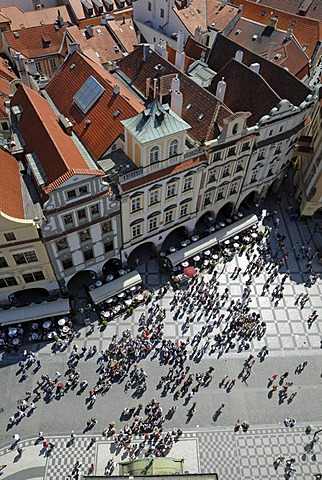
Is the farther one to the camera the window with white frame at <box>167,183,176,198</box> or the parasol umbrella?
the parasol umbrella

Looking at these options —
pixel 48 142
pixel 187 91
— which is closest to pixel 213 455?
pixel 48 142

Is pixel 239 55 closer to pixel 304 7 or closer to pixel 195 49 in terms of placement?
pixel 195 49

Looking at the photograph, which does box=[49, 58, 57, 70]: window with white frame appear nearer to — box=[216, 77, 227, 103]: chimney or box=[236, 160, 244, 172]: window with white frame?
box=[216, 77, 227, 103]: chimney

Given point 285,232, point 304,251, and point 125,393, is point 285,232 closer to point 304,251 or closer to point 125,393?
point 304,251

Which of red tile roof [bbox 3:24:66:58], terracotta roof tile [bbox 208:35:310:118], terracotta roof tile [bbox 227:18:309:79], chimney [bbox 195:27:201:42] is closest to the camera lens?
terracotta roof tile [bbox 208:35:310:118]

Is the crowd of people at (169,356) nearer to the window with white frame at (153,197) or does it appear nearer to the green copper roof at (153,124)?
the window with white frame at (153,197)

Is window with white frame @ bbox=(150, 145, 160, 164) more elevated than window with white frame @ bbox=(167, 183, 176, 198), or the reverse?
window with white frame @ bbox=(167, 183, 176, 198)

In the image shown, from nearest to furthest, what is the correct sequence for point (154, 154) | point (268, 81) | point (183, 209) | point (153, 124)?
point (153, 124) < point (154, 154) < point (183, 209) < point (268, 81)

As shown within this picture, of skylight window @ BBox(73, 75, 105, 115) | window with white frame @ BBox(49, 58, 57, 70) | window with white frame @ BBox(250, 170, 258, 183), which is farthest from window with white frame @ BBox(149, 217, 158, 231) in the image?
window with white frame @ BBox(49, 58, 57, 70)
